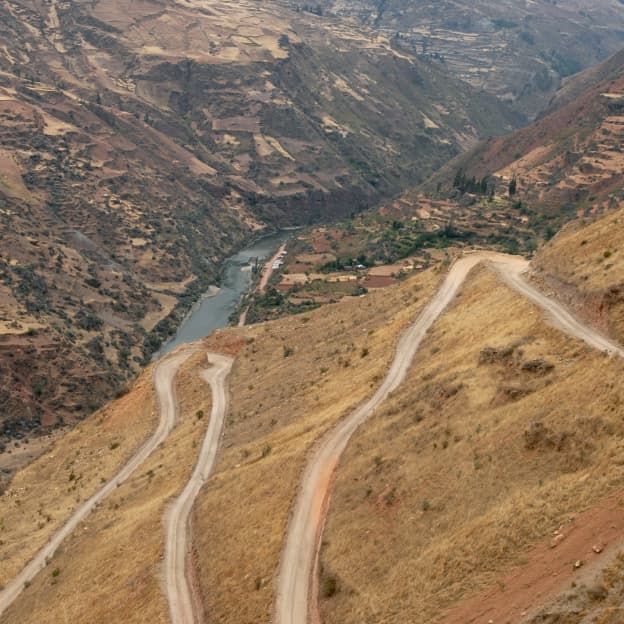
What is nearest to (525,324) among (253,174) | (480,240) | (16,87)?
(480,240)

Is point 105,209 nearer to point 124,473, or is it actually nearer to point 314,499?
point 124,473

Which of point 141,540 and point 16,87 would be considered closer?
point 141,540

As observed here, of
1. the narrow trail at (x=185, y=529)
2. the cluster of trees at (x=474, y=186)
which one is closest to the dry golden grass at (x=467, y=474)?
the narrow trail at (x=185, y=529)

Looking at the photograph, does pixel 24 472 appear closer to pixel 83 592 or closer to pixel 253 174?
pixel 83 592

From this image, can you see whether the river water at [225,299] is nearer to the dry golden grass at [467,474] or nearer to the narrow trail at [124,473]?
the narrow trail at [124,473]

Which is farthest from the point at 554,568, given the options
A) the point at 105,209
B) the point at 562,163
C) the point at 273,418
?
the point at 105,209

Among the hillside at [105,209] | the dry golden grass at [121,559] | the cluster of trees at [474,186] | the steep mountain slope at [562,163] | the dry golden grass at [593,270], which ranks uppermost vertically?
the hillside at [105,209]

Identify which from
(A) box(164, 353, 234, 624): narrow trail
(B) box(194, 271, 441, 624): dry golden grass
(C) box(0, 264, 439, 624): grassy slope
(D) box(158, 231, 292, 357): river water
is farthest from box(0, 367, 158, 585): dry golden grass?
(D) box(158, 231, 292, 357): river water
